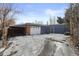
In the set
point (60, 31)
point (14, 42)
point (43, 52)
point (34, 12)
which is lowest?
point (43, 52)

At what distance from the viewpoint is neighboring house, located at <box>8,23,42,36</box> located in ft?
5.93

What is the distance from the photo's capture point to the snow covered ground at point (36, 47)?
5.93 feet

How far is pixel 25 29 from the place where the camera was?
6.01 ft

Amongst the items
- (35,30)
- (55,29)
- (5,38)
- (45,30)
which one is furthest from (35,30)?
(5,38)

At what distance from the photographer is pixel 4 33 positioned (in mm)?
1821

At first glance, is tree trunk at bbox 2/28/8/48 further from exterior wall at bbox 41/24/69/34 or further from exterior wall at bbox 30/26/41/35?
exterior wall at bbox 41/24/69/34

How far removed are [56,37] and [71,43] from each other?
6.9 inches

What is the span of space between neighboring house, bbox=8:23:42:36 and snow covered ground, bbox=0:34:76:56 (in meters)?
0.05

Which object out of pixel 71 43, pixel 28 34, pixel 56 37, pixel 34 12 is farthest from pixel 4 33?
pixel 71 43

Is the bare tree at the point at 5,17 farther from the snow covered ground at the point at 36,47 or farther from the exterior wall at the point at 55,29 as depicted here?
the exterior wall at the point at 55,29

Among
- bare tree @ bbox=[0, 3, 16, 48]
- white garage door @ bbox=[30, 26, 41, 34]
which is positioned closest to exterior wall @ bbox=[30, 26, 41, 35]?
white garage door @ bbox=[30, 26, 41, 34]

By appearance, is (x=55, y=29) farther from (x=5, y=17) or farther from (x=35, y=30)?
(x=5, y=17)

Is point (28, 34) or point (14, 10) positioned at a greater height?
point (14, 10)

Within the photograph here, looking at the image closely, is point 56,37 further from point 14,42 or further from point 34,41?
point 14,42
